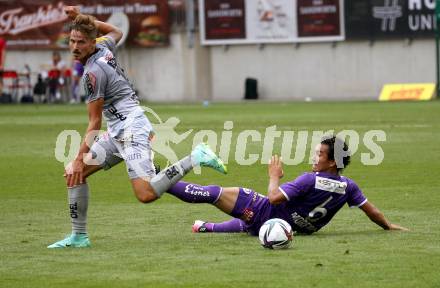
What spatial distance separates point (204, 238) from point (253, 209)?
0.53 meters

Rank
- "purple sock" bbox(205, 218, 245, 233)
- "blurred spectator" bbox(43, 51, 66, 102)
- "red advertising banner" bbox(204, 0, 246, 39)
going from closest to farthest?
"purple sock" bbox(205, 218, 245, 233)
"blurred spectator" bbox(43, 51, 66, 102)
"red advertising banner" bbox(204, 0, 246, 39)

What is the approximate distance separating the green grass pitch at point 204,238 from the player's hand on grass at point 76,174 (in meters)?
0.62

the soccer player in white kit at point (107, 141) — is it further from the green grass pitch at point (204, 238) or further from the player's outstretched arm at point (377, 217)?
the player's outstretched arm at point (377, 217)

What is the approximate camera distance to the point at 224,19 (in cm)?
4806

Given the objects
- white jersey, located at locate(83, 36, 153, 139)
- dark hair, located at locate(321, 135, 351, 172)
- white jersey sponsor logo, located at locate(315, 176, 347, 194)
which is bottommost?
white jersey sponsor logo, located at locate(315, 176, 347, 194)

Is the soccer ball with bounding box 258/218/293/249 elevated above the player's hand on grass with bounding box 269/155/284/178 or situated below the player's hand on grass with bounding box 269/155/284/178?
below

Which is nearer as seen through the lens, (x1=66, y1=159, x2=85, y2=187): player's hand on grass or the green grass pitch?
the green grass pitch

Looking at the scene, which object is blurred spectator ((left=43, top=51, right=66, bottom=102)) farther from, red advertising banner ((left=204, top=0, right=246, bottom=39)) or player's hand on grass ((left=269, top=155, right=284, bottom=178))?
player's hand on grass ((left=269, top=155, right=284, bottom=178))

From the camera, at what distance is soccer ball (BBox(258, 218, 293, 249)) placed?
10086 mm

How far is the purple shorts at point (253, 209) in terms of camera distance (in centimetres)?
1098

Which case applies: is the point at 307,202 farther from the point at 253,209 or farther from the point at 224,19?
the point at 224,19

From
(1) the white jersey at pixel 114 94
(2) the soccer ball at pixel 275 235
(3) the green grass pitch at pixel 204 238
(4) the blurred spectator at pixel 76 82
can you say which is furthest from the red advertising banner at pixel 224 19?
(2) the soccer ball at pixel 275 235

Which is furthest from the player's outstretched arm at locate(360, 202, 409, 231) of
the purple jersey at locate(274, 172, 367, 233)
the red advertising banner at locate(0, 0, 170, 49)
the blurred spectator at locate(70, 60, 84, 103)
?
the red advertising banner at locate(0, 0, 170, 49)

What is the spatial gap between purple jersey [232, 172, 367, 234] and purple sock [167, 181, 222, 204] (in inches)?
9.4
